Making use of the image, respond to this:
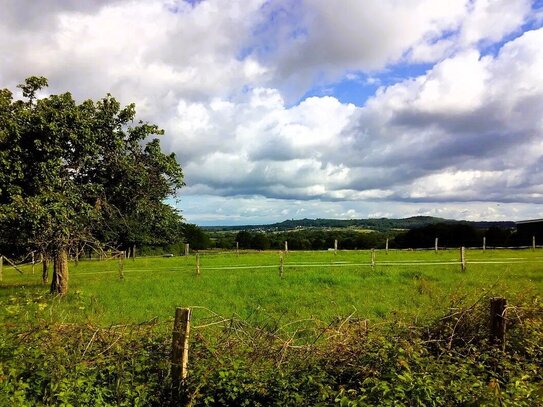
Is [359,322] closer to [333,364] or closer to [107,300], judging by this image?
[333,364]

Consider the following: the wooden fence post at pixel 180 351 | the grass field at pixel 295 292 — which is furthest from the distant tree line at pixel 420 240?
the wooden fence post at pixel 180 351

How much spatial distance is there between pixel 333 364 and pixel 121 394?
295 centimetres

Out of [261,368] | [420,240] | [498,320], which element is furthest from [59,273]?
[420,240]

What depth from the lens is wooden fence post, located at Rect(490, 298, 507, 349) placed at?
6.90 m

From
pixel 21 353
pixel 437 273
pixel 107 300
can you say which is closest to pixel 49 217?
pixel 107 300

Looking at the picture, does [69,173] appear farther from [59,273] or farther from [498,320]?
[498,320]

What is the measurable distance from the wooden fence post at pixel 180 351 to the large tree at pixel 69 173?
393 inches

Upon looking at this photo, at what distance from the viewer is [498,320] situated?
693 cm

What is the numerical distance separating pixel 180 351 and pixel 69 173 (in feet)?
47.6

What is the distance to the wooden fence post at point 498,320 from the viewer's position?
6.90 metres

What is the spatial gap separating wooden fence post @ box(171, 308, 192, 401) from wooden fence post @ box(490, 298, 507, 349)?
15.5ft

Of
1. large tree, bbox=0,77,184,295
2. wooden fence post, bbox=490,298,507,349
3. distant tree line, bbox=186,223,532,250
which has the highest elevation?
large tree, bbox=0,77,184,295

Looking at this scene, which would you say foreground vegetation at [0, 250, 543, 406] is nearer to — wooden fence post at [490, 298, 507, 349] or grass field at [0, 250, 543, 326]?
wooden fence post at [490, 298, 507, 349]

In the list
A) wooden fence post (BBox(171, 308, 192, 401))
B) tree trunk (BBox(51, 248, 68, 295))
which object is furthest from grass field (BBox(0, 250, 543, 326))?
wooden fence post (BBox(171, 308, 192, 401))
